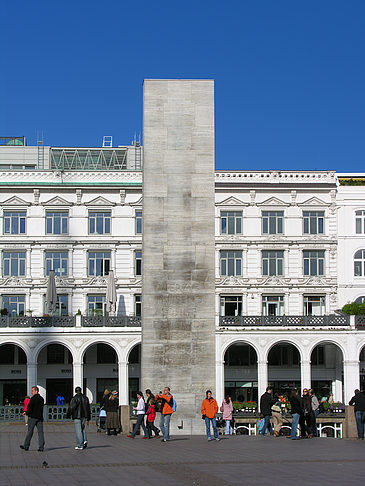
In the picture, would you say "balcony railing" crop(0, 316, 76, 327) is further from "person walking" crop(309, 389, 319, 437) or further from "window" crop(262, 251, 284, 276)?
"person walking" crop(309, 389, 319, 437)

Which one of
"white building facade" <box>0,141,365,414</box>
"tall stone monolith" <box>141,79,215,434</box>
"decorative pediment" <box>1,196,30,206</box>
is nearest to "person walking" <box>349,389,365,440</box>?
"tall stone monolith" <box>141,79,215,434</box>

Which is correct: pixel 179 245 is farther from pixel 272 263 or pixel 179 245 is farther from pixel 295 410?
pixel 272 263

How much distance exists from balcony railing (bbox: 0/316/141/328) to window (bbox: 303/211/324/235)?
1575 centimetres

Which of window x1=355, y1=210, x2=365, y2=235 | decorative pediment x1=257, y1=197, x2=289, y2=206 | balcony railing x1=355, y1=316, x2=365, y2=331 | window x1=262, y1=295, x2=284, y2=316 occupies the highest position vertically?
decorative pediment x1=257, y1=197, x2=289, y2=206

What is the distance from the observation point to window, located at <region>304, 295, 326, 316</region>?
67.9 metres

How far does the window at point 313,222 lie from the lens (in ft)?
226

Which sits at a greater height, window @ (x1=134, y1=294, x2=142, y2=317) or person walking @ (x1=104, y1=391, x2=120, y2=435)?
window @ (x1=134, y1=294, x2=142, y2=317)

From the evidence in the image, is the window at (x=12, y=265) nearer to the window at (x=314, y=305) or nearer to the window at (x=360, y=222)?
the window at (x=314, y=305)

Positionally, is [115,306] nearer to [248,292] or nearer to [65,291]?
[65,291]

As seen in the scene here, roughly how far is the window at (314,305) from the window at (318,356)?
2690 millimetres

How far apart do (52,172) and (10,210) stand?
4.49 meters

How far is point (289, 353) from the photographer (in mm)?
67562

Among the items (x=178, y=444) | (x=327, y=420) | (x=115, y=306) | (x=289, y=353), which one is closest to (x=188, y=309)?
(x=178, y=444)

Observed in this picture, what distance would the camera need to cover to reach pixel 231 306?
68.2 m
